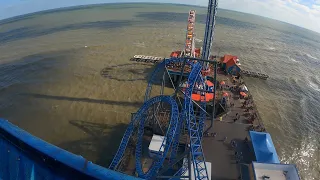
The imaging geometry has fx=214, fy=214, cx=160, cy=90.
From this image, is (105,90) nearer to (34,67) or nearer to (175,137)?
(34,67)

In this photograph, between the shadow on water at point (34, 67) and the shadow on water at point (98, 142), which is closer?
the shadow on water at point (98, 142)

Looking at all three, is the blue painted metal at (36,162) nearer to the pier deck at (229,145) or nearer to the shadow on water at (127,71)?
the pier deck at (229,145)

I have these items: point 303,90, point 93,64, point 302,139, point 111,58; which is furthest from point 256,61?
point 93,64

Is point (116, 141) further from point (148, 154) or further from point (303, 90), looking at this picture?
point (303, 90)

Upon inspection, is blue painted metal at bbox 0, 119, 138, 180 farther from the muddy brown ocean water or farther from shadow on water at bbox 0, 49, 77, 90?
shadow on water at bbox 0, 49, 77, 90

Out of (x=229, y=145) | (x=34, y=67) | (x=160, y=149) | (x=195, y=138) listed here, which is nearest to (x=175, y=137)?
(x=160, y=149)

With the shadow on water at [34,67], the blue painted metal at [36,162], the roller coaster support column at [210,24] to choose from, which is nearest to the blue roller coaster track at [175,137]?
the blue painted metal at [36,162]

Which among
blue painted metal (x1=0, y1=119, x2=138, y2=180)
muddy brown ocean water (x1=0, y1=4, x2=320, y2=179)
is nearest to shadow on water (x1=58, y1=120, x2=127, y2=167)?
muddy brown ocean water (x1=0, y1=4, x2=320, y2=179)
